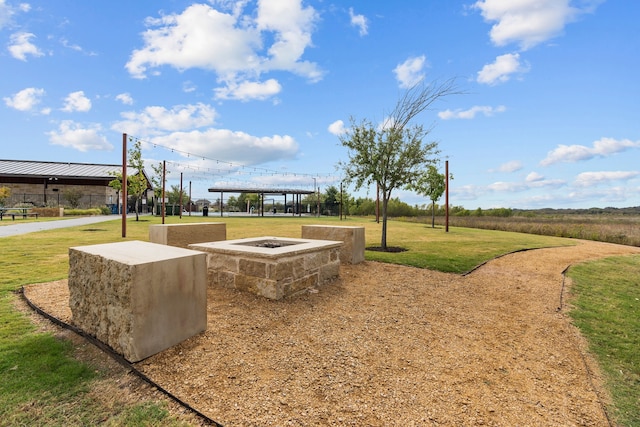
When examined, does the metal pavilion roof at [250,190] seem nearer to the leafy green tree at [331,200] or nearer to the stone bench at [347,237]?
the leafy green tree at [331,200]

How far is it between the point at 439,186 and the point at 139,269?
21.0m

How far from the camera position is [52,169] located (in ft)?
123

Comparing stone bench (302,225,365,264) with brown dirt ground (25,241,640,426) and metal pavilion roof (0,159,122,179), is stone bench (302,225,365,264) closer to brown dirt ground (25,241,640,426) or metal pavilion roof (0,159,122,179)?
brown dirt ground (25,241,640,426)

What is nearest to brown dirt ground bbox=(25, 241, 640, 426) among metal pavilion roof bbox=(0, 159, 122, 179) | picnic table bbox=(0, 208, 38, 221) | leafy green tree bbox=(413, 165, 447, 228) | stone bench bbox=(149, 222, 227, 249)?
stone bench bbox=(149, 222, 227, 249)

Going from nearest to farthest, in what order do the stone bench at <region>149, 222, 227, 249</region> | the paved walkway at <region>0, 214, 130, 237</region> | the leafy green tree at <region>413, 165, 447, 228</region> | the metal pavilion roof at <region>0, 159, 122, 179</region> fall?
the stone bench at <region>149, 222, 227, 249</region>, the paved walkway at <region>0, 214, 130, 237</region>, the leafy green tree at <region>413, 165, 447, 228</region>, the metal pavilion roof at <region>0, 159, 122, 179</region>

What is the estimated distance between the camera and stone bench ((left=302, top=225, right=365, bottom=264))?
757 centimetres

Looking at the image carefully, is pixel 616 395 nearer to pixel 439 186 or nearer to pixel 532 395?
pixel 532 395

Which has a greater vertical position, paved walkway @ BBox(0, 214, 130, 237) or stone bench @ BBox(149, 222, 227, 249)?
stone bench @ BBox(149, 222, 227, 249)

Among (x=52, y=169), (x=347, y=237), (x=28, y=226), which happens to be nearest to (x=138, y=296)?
(x=347, y=237)

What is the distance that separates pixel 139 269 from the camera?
9.48 ft

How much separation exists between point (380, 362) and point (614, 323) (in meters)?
4.01

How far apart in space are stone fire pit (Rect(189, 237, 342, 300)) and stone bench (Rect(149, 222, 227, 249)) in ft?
5.16

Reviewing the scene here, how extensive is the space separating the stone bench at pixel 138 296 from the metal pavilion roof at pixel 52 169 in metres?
37.2

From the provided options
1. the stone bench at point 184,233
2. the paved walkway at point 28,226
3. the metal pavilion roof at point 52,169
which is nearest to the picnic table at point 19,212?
the paved walkway at point 28,226
